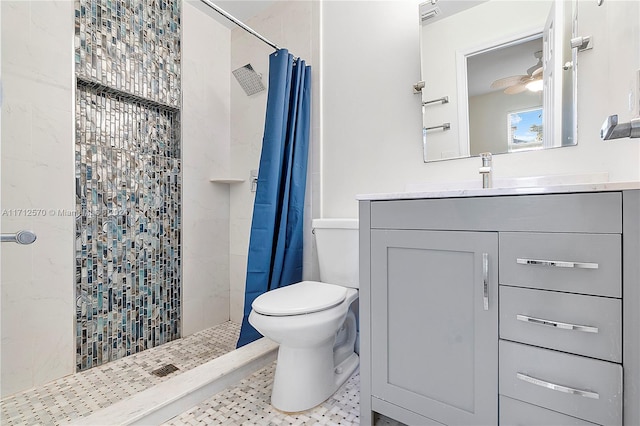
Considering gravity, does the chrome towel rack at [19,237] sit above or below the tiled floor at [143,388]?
above

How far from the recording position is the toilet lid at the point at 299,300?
3.90 ft

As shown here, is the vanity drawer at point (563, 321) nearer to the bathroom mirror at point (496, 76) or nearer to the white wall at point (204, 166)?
the bathroom mirror at point (496, 76)

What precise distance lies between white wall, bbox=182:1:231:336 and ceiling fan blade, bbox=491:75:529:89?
1848mm

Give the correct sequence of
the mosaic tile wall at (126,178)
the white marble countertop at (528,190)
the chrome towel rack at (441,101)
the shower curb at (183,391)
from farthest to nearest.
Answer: the mosaic tile wall at (126,178), the chrome towel rack at (441,101), the shower curb at (183,391), the white marble countertop at (528,190)

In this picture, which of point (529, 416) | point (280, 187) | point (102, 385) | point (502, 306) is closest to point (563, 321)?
point (502, 306)

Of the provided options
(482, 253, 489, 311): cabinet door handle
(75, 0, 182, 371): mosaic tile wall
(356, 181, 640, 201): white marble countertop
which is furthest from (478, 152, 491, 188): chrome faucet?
(75, 0, 182, 371): mosaic tile wall

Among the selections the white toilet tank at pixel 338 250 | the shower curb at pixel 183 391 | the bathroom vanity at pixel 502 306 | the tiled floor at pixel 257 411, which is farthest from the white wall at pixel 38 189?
the bathroom vanity at pixel 502 306

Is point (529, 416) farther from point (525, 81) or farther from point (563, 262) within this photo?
point (525, 81)

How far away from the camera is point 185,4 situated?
2109mm

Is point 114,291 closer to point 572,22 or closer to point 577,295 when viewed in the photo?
point 577,295

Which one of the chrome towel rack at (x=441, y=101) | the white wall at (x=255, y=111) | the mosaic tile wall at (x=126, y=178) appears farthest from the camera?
the white wall at (x=255, y=111)

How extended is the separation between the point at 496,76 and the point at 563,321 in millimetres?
1110

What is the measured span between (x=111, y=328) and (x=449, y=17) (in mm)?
2464

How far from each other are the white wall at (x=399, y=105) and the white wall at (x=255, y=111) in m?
0.09
